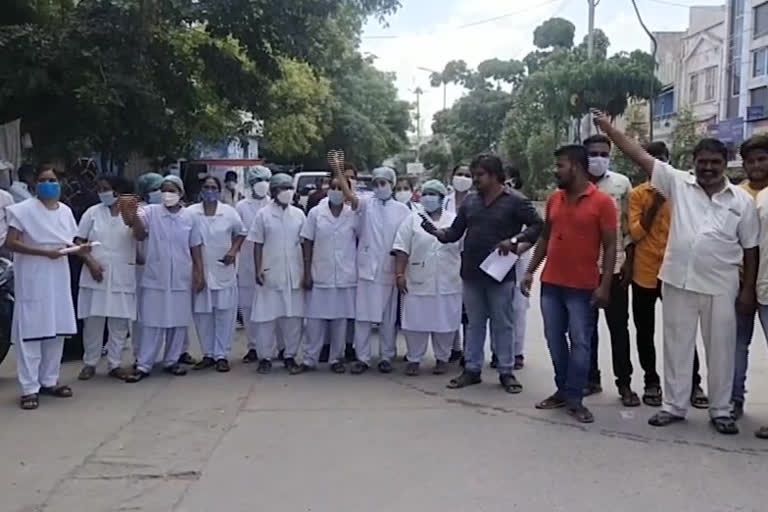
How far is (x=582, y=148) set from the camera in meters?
6.14

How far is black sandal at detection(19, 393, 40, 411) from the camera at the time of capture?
6.50 m

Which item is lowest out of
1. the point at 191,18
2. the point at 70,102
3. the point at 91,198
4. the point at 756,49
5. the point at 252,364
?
the point at 252,364

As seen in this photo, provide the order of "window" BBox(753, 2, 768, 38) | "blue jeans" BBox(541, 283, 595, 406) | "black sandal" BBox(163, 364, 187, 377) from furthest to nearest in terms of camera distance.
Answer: "window" BBox(753, 2, 768, 38), "black sandal" BBox(163, 364, 187, 377), "blue jeans" BBox(541, 283, 595, 406)

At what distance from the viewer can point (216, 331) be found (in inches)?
312

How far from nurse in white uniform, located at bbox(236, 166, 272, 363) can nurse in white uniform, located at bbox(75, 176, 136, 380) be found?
1.20 m

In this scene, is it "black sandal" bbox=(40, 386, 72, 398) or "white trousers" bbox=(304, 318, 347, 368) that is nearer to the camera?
"black sandal" bbox=(40, 386, 72, 398)

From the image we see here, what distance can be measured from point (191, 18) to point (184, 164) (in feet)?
29.8

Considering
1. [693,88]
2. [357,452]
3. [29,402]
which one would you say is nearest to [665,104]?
[693,88]

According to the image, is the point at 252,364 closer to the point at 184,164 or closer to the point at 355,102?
the point at 184,164

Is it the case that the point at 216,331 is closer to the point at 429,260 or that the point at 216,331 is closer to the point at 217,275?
the point at 217,275

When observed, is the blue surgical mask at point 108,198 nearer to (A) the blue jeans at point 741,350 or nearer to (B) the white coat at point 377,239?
(B) the white coat at point 377,239

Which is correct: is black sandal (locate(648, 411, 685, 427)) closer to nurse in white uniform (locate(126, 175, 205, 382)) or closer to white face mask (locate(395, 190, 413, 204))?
white face mask (locate(395, 190, 413, 204))

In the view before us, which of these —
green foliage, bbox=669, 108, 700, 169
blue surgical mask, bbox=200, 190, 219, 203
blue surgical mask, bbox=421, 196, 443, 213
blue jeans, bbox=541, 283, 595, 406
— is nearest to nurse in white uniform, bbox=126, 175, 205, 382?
blue surgical mask, bbox=200, 190, 219, 203

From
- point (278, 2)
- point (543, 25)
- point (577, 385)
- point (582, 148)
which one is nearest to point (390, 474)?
point (577, 385)
